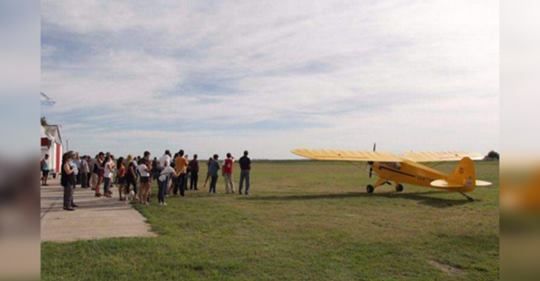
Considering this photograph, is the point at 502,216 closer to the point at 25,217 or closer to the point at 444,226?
the point at 25,217

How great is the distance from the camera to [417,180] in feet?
58.0

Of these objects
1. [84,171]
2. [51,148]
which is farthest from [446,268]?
[51,148]

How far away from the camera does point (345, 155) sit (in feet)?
62.7

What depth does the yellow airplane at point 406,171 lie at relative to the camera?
15.5 metres

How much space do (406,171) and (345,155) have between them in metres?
2.58

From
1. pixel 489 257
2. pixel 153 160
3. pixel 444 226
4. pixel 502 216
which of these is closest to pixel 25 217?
pixel 502 216

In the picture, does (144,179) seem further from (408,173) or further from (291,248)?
(408,173)

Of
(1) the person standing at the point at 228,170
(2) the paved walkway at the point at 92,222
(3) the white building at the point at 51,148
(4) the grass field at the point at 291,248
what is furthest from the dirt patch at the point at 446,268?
(3) the white building at the point at 51,148

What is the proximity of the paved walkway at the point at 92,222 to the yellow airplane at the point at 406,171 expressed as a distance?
8195mm

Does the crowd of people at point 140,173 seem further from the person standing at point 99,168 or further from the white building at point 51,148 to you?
the white building at point 51,148

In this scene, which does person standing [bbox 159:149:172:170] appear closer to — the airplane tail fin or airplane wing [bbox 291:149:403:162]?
airplane wing [bbox 291:149:403:162]

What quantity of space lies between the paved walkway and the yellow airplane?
8.20 meters

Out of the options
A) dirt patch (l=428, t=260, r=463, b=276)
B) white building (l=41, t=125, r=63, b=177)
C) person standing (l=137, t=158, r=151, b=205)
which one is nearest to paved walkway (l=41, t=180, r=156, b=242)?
person standing (l=137, t=158, r=151, b=205)

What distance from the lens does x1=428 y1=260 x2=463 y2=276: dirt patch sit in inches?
239
